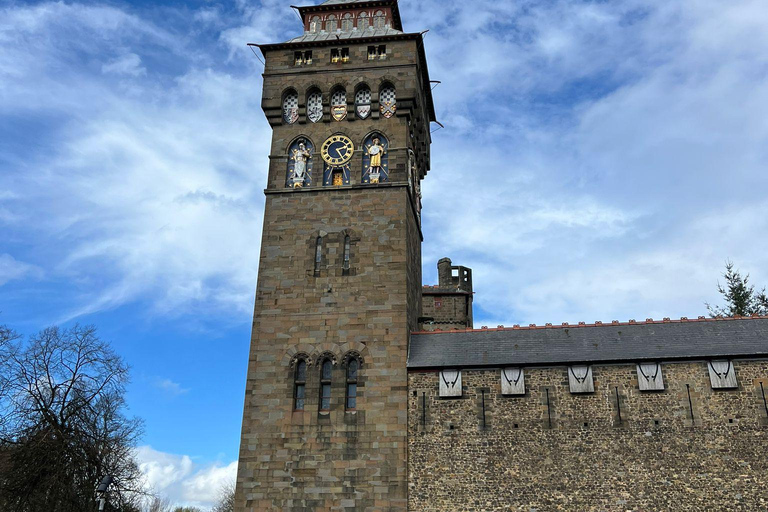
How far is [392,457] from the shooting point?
25.1 meters

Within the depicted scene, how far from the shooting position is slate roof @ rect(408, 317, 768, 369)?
83.3 ft

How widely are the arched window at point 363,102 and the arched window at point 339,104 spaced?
57 centimetres

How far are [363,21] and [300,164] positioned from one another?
883 cm

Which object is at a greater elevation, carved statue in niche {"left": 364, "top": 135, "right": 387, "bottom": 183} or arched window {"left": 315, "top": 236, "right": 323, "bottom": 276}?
carved statue in niche {"left": 364, "top": 135, "right": 387, "bottom": 183}

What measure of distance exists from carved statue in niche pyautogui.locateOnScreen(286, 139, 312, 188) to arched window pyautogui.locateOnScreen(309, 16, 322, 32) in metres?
6.93

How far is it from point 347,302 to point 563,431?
960 centimetres

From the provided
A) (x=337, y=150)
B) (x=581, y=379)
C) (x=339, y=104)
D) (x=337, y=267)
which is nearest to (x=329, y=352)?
(x=337, y=267)

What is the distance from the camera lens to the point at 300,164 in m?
31.1

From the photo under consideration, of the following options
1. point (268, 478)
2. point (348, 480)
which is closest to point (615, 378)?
point (348, 480)

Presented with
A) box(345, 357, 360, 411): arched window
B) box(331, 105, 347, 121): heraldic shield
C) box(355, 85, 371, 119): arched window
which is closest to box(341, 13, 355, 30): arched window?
box(355, 85, 371, 119): arched window

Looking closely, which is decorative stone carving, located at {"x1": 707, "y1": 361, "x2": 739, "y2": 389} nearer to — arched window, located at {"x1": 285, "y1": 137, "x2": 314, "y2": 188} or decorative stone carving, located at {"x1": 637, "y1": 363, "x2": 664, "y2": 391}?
decorative stone carving, located at {"x1": 637, "y1": 363, "x2": 664, "y2": 391}

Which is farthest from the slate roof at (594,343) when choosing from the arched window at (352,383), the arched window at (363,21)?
the arched window at (363,21)

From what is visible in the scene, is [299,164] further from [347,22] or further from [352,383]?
[352,383]

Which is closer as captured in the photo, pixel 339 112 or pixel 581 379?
pixel 581 379
